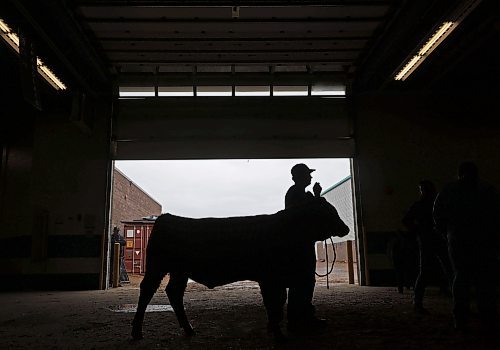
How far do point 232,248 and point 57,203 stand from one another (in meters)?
7.66

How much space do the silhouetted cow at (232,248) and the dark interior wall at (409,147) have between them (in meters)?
6.22

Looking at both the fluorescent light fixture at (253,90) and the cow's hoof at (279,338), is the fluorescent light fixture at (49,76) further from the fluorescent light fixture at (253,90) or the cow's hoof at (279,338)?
the cow's hoof at (279,338)

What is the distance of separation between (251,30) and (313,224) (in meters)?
5.40

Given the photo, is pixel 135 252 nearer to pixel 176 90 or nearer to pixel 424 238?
pixel 176 90

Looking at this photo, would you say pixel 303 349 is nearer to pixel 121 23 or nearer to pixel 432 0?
pixel 432 0

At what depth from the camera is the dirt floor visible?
10.8 feet

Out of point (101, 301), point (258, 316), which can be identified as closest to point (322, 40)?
point (258, 316)

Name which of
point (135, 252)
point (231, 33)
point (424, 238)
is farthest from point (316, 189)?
point (135, 252)

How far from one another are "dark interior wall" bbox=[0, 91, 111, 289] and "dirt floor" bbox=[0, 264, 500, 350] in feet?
11.5

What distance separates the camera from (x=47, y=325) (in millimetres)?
4453

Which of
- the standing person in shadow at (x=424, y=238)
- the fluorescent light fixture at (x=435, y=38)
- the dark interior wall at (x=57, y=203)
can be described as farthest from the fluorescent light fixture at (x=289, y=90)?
the standing person in shadow at (x=424, y=238)

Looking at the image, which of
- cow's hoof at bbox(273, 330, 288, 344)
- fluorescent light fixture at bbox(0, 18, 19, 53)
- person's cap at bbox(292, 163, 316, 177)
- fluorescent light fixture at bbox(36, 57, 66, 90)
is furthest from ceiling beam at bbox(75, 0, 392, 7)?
cow's hoof at bbox(273, 330, 288, 344)

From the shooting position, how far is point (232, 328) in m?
4.06

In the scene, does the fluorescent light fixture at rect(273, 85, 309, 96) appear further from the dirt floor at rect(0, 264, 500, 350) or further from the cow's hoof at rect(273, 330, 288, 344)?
the cow's hoof at rect(273, 330, 288, 344)
